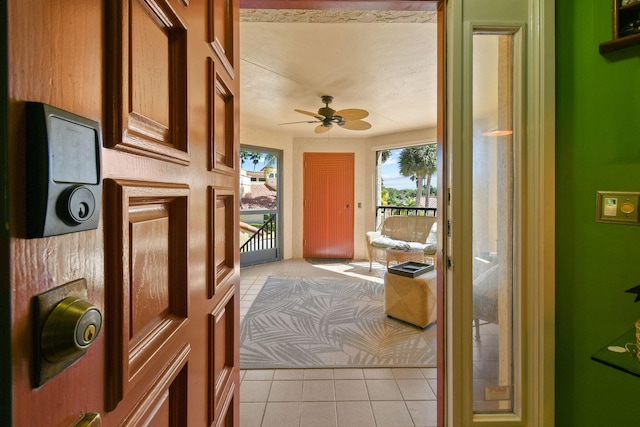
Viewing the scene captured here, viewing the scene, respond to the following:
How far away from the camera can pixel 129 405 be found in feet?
1.44

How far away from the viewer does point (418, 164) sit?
5824mm

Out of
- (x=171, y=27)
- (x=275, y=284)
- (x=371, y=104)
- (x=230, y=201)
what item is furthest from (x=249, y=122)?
(x=171, y=27)

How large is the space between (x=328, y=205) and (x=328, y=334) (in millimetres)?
3380

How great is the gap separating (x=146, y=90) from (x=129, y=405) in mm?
515

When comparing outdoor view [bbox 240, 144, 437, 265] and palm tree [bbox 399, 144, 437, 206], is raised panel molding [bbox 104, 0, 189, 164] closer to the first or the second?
outdoor view [bbox 240, 144, 437, 265]

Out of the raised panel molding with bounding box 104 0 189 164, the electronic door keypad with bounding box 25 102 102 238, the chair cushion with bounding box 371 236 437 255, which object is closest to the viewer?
the electronic door keypad with bounding box 25 102 102 238

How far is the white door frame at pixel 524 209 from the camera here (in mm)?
1121

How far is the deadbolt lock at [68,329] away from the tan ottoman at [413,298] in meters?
2.57

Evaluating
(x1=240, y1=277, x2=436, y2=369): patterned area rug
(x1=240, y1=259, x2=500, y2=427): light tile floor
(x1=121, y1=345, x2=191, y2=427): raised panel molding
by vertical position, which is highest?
(x1=121, y1=345, x2=191, y2=427): raised panel molding

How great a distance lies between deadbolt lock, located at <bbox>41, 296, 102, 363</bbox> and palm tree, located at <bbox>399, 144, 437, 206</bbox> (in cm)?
595

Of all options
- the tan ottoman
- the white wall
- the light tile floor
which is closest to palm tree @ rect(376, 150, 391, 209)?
the white wall

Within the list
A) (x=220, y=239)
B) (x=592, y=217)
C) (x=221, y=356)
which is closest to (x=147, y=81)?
(x=220, y=239)

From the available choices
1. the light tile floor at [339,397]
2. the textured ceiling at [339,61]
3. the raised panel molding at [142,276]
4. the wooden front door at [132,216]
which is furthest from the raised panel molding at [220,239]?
the textured ceiling at [339,61]

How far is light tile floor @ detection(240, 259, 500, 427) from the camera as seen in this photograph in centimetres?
160
